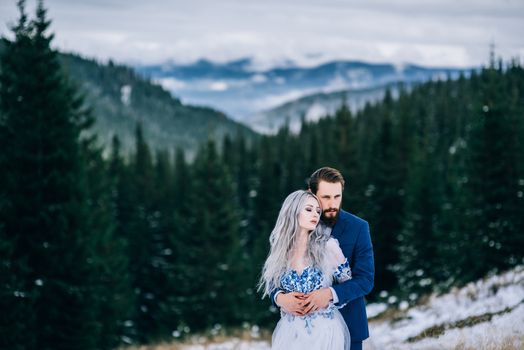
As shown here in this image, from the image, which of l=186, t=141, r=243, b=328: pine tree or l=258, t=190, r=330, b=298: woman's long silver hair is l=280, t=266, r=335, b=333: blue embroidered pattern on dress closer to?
l=258, t=190, r=330, b=298: woman's long silver hair

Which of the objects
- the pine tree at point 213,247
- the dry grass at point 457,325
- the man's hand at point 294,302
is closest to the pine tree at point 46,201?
the dry grass at point 457,325

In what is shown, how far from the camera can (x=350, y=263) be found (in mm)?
5043

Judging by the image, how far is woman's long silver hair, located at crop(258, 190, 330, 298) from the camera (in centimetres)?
482

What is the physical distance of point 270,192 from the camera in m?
79.8

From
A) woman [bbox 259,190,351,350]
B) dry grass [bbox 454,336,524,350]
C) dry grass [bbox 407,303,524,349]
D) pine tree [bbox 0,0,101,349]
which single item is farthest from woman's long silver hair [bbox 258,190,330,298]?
pine tree [bbox 0,0,101,349]

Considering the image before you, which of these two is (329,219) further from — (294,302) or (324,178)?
(294,302)

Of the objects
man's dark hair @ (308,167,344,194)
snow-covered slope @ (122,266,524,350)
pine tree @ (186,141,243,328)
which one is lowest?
pine tree @ (186,141,243,328)

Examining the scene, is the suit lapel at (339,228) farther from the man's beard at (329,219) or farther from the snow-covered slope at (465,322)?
the snow-covered slope at (465,322)

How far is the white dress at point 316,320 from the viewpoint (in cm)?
489

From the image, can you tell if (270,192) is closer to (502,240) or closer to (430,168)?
(430,168)

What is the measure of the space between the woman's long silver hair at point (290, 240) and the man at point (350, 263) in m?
0.14

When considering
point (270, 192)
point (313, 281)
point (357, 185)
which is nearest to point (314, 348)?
point (313, 281)

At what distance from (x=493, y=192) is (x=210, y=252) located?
62.4ft

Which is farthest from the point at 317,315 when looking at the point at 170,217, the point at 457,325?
the point at 170,217
